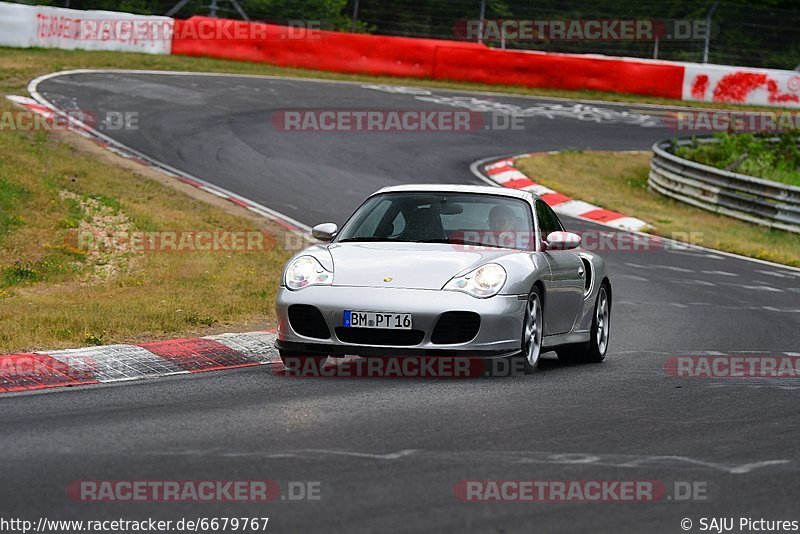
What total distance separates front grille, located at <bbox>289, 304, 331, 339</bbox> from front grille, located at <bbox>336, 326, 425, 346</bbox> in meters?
0.11

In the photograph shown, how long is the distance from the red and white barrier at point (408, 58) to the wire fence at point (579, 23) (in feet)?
1.49

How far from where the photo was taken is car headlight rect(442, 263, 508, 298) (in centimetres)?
830

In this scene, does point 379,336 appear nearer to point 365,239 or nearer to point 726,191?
point 365,239

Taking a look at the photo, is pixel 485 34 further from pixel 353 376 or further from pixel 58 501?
pixel 58 501

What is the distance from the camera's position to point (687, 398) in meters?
7.92

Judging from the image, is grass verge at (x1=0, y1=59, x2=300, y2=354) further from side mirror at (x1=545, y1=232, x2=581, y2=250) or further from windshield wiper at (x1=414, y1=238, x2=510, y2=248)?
side mirror at (x1=545, y1=232, x2=581, y2=250)

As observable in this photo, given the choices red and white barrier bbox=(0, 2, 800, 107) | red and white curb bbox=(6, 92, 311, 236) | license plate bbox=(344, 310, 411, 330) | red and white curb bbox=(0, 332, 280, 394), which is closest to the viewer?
red and white curb bbox=(0, 332, 280, 394)

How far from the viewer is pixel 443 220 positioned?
927 centimetres

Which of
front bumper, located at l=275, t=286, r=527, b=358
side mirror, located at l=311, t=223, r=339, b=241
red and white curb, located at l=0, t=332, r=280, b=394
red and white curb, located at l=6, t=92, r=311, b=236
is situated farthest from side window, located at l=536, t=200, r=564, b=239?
red and white curb, located at l=6, t=92, r=311, b=236

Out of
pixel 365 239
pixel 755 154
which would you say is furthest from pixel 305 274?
pixel 755 154

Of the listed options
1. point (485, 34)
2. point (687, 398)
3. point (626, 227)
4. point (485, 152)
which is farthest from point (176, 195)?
point (485, 34)

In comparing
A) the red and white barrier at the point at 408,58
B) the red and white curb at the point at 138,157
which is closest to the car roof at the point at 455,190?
the red and white curb at the point at 138,157

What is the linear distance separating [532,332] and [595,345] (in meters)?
1.59

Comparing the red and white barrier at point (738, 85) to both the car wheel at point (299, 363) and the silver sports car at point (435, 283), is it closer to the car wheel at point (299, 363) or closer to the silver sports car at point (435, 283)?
the silver sports car at point (435, 283)
